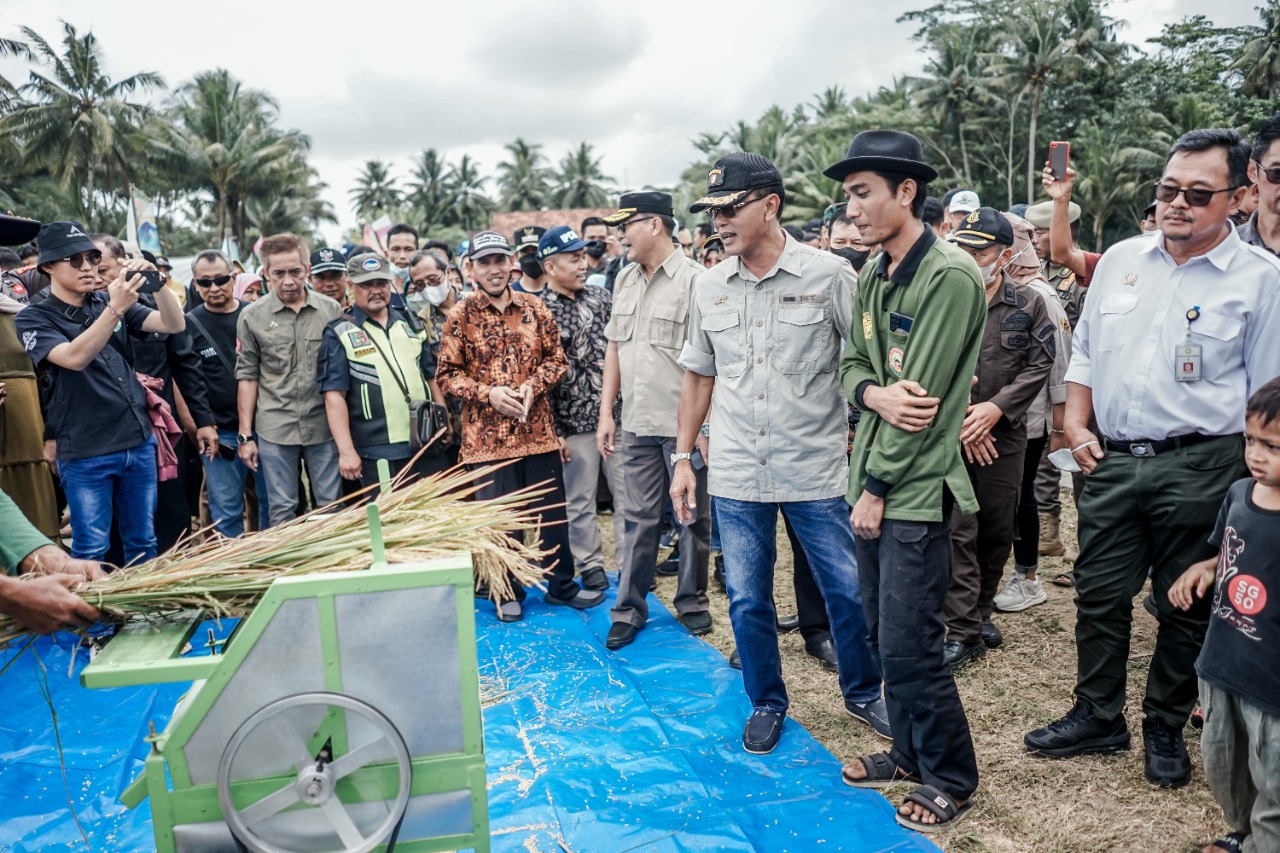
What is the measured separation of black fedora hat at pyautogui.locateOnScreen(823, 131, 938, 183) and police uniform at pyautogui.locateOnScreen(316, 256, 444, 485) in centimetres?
306

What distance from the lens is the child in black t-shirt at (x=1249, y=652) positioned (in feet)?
7.46

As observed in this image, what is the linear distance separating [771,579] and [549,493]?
78.3 inches

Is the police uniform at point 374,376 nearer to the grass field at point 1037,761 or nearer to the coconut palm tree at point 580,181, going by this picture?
the grass field at point 1037,761

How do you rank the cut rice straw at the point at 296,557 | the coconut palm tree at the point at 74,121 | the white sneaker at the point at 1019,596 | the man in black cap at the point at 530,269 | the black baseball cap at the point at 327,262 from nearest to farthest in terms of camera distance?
the cut rice straw at the point at 296,557, the white sneaker at the point at 1019,596, the black baseball cap at the point at 327,262, the man in black cap at the point at 530,269, the coconut palm tree at the point at 74,121

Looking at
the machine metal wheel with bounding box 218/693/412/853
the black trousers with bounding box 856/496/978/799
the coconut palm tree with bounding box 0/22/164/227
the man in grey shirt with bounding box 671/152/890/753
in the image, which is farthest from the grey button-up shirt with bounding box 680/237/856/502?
the coconut palm tree with bounding box 0/22/164/227

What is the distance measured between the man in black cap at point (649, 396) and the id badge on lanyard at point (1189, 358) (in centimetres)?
226

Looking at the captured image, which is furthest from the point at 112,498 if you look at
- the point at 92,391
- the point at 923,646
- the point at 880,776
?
the point at 923,646

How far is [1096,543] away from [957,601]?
100cm

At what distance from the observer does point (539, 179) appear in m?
53.3

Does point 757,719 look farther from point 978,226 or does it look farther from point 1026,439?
point 978,226

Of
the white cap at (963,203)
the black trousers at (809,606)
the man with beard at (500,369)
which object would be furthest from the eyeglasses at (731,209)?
the white cap at (963,203)

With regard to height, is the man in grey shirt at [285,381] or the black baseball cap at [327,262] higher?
the black baseball cap at [327,262]

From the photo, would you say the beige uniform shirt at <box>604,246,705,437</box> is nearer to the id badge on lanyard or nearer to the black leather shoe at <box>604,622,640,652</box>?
the black leather shoe at <box>604,622,640,652</box>

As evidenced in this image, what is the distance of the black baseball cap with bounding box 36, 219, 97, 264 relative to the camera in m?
4.23
